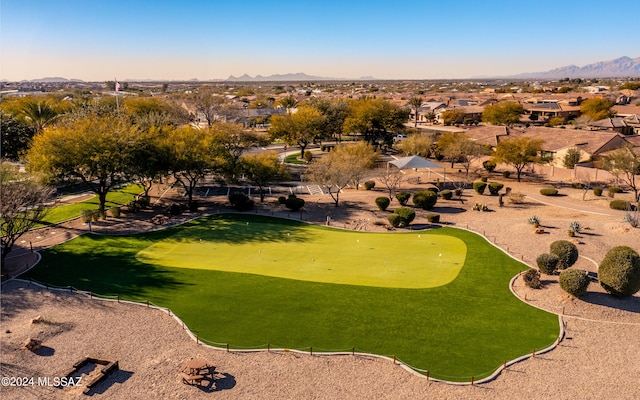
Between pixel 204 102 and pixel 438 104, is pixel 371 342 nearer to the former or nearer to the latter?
pixel 204 102

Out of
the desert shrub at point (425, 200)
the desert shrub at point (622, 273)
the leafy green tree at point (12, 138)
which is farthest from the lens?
the leafy green tree at point (12, 138)

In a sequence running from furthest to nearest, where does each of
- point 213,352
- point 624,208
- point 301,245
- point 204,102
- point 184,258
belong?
point 204,102 → point 624,208 → point 301,245 → point 184,258 → point 213,352

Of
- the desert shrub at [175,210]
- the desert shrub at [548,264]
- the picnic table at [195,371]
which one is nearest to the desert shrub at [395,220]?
the desert shrub at [548,264]

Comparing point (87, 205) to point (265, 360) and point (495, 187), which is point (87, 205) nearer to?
point (265, 360)

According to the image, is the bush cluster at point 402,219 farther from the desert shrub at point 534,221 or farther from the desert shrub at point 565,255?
the desert shrub at point 565,255

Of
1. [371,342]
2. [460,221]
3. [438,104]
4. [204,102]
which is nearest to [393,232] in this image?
[460,221]

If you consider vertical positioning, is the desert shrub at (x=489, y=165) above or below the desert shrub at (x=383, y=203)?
above

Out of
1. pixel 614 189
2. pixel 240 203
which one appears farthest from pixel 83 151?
pixel 614 189
